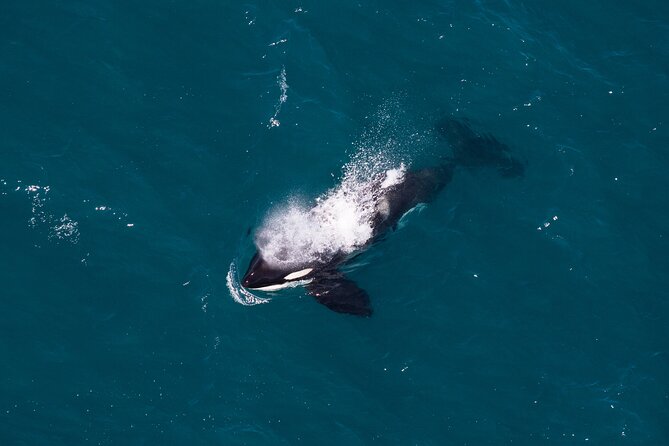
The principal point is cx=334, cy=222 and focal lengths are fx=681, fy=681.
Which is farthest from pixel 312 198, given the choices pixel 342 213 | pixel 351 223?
pixel 351 223

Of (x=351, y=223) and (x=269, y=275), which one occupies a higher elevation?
(x=351, y=223)

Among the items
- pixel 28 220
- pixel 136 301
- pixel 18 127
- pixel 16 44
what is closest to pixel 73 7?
pixel 16 44

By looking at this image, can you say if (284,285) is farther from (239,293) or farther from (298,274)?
(239,293)

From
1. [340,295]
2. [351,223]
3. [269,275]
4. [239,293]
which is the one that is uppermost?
[351,223]

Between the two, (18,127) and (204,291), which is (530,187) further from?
(18,127)

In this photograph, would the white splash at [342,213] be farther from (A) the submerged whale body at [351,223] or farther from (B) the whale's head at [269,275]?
(B) the whale's head at [269,275]

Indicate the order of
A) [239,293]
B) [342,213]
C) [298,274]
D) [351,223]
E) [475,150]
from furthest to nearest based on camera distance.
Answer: [475,150], [342,213], [351,223], [298,274], [239,293]

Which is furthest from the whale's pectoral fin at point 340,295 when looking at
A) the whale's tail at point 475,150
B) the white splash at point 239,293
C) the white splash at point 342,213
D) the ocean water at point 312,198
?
the whale's tail at point 475,150
